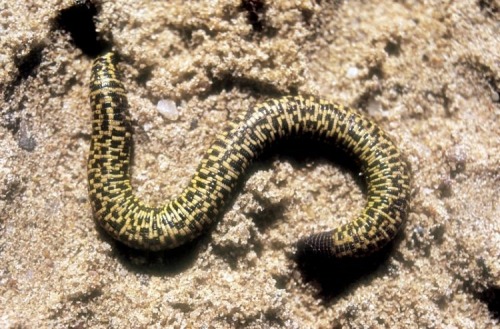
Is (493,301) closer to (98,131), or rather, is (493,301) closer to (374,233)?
(374,233)

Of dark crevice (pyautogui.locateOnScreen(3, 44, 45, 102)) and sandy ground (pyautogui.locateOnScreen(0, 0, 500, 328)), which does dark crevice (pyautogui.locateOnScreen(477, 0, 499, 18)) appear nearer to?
sandy ground (pyautogui.locateOnScreen(0, 0, 500, 328))

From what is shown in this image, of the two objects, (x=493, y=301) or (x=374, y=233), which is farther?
(x=493, y=301)

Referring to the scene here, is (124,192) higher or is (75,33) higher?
(75,33)

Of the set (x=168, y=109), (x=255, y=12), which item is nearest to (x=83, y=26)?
(x=168, y=109)

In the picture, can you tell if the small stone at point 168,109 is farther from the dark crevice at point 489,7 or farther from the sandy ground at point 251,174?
the dark crevice at point 489,7

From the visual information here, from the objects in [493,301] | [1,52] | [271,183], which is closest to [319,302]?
[271,183]

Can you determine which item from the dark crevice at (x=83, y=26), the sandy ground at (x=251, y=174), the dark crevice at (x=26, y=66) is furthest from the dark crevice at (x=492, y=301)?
the dark crevice at (x=26, y=66)
